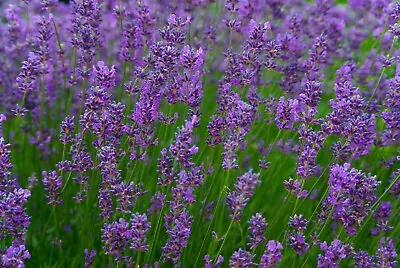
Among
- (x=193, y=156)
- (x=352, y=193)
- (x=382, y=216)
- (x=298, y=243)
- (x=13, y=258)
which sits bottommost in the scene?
(x=13, y=258)

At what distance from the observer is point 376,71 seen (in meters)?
3.96

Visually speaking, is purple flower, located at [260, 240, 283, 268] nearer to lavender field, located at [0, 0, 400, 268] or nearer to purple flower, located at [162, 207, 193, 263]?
lavender field, located at [0, 0, 400, 268]

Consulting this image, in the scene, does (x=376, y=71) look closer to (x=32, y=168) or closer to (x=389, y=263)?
(x=389, y=263)

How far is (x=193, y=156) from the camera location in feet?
10.5

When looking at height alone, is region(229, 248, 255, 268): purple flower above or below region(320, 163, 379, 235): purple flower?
below

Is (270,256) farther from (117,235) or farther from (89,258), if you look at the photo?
(89,258)

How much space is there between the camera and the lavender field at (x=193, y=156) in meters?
2.33

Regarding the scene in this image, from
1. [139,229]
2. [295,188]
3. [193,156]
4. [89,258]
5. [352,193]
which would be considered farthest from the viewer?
[193,156]

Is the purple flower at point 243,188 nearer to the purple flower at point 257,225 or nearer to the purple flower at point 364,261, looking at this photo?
the purple flower at point 257,225

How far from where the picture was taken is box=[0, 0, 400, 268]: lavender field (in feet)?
7.66

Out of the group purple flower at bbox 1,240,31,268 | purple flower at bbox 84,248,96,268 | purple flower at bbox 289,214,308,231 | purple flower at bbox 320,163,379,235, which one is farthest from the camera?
purple flower at bbox 84,248,96,268

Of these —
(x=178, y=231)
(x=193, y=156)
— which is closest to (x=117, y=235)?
(x=178, y=231)

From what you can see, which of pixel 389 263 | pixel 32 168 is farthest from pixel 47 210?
pixel 389 263

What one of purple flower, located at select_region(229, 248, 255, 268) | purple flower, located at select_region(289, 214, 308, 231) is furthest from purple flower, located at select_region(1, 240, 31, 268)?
purple flower, located at select_region(289, 214, 308, 231)
